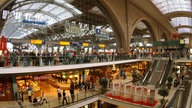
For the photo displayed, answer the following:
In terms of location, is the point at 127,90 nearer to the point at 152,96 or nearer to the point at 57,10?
the point at 152,96

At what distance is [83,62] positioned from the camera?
17.9 meters

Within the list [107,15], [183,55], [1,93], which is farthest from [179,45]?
[1,93]

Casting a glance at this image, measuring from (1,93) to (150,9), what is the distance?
31.8 meters

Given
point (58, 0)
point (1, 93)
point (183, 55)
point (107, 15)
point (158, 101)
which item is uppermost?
point (58, 0)

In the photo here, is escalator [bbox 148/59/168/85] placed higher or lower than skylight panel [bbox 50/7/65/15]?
lower

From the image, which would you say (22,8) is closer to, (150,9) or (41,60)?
(41,60)

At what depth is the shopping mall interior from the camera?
14266mm

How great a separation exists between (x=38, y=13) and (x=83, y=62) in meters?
13.3

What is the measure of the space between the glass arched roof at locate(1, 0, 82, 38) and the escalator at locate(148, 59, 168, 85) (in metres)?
13.0

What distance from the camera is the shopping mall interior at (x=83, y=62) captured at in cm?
1427

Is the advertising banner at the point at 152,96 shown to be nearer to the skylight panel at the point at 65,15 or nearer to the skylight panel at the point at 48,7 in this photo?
the skylight panel at the point at 65,15

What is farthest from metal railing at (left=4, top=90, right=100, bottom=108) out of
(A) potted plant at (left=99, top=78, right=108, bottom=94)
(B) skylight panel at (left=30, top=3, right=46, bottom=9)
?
(B) skylight panel at (left=30, top=3, right=46, bottom=9)

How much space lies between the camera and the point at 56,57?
15352 millimetres

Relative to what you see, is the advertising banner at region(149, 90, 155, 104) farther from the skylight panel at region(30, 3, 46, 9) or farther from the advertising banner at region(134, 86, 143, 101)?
the skylight panel at region(30, 3, 46, 9)
